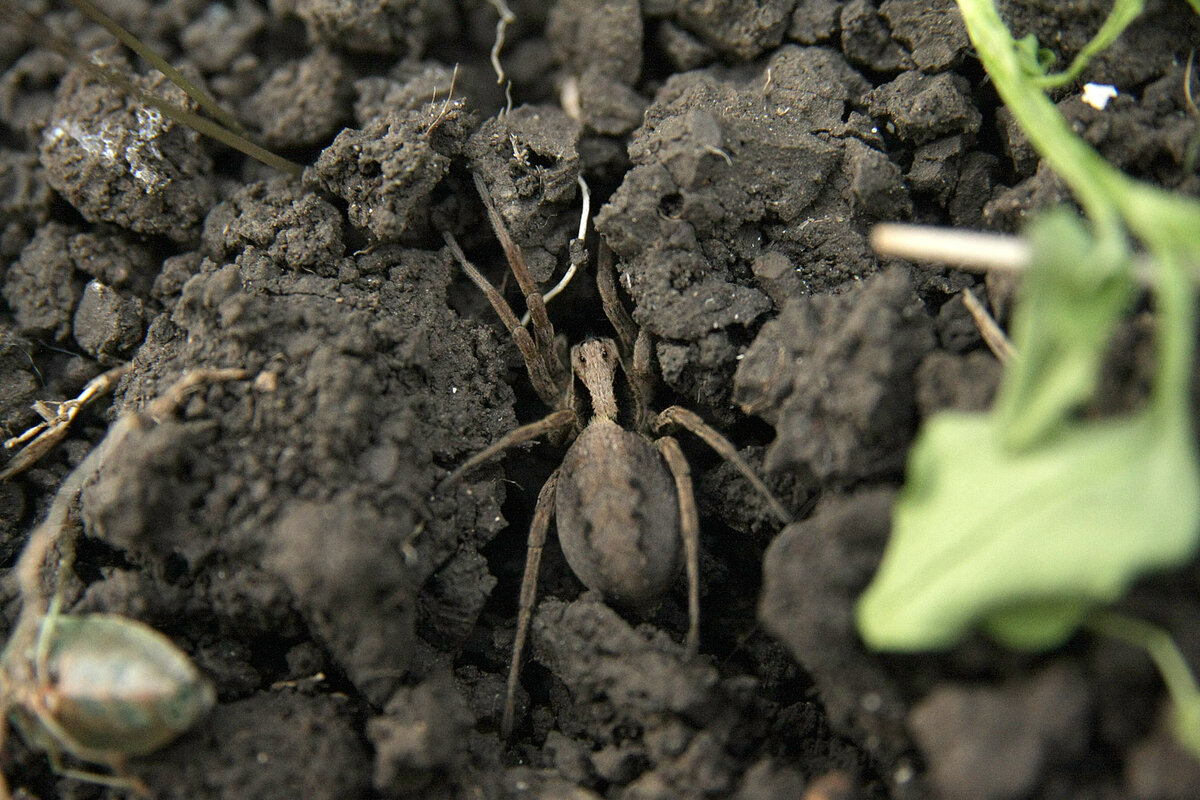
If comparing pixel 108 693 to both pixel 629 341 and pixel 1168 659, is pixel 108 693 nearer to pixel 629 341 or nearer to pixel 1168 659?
pixel 629 341

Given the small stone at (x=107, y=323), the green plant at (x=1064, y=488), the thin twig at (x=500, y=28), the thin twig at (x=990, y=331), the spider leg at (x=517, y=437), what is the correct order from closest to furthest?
the green plant at (x=1064, y=488), the thin twig at (x=990, y=331), the spider leg at (x=517, y=437), the small stone at (x=107, y=323), the thin twig at (x=500, y=28)

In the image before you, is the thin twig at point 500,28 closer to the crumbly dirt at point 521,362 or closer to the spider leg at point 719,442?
the crumbly dirt at point 521,362

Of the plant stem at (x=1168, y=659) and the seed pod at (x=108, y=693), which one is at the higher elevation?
the seed pod at (x=108, y=693)

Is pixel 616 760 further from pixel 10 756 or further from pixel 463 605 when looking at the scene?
pixel 10 756

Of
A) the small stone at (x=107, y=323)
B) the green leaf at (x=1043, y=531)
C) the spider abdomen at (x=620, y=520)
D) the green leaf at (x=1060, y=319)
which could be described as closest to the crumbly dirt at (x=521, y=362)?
the small stone at (x=107, y=323)

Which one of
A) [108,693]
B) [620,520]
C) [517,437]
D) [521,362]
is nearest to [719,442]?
[620,520]

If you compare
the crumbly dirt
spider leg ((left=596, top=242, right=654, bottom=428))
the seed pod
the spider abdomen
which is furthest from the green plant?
the seed pod

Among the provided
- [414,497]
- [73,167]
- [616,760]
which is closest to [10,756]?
[414,497]
